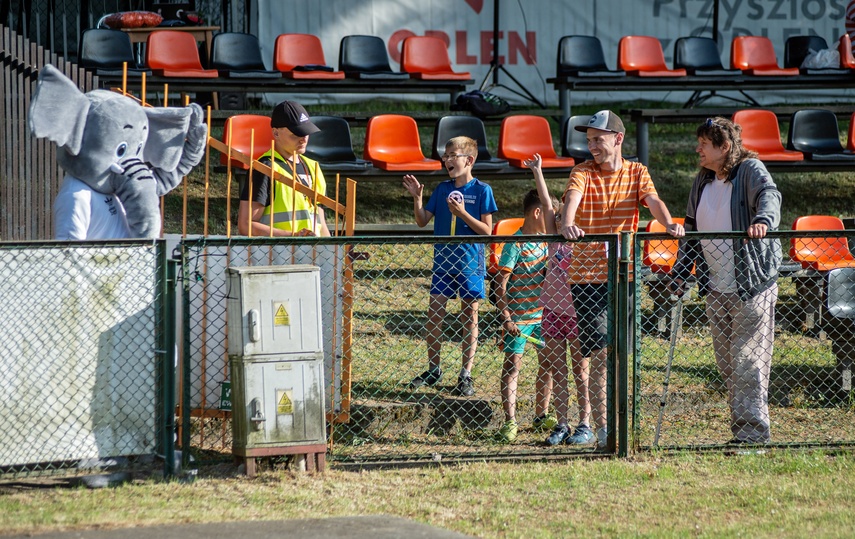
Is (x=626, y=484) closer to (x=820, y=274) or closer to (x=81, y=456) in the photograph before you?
(x=81, y=456)

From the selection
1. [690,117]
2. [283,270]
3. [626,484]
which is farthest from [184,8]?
[626,484]

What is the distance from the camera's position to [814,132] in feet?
39.0

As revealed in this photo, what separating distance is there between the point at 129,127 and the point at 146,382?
1397 mm

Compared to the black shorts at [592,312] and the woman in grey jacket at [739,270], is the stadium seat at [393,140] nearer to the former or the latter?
the woman in grey jacket at [739,270]

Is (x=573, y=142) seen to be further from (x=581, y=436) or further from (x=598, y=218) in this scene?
(x=581, y=436)

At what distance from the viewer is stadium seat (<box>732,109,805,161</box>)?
38.1ft

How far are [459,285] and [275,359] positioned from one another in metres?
1.92

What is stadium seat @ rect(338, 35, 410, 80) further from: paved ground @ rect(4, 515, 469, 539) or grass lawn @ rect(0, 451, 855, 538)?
paved ground @ rect(4, 515, 469, 539)

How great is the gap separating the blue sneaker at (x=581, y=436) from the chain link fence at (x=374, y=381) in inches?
0.9

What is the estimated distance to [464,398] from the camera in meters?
6.57

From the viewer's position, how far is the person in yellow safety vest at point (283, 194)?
5945 mm

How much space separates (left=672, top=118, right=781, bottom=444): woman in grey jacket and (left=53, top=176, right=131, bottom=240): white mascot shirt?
3140mm

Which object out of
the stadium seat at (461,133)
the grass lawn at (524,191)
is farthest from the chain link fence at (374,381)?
the grass lawn at (524,191)

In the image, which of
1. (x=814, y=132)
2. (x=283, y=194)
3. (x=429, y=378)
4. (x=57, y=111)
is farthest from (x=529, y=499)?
(x=814, y=132)
